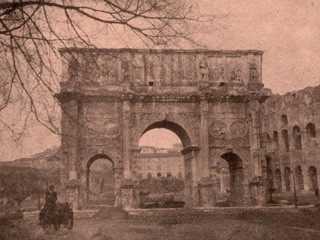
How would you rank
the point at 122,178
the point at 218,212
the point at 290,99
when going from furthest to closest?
the point at 290,99
the point at 122,178
the point at 218,212

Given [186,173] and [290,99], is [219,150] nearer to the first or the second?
[186,173]

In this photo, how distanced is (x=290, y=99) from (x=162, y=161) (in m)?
41.6

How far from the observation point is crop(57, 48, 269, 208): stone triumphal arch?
21359mm

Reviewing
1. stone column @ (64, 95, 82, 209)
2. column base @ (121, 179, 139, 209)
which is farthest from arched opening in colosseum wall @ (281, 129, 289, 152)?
stone column @ (64, 95, 82, 209)

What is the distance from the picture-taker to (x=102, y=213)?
62.5 feet

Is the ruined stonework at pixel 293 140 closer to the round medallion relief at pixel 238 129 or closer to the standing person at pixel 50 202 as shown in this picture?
the round medallion relief at pixel 238 129

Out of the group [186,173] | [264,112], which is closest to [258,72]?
[186,173]

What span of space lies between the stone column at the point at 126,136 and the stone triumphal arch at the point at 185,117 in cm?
5

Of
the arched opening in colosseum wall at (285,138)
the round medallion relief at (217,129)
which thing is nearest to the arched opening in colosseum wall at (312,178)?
the arched opening in colosseum wall at (285,138)

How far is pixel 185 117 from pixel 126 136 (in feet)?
11.0

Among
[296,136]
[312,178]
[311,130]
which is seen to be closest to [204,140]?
[312,178]

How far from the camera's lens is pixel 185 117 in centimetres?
2239

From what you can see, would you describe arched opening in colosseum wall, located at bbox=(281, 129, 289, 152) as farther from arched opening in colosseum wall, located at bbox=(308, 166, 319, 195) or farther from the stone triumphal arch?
the stone triumphal arch

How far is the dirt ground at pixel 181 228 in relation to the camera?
Result: 1173 centimetres
